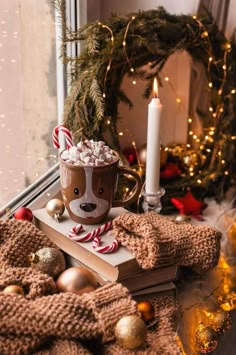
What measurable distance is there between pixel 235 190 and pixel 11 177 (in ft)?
2.09

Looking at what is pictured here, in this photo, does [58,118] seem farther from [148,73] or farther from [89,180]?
[89,180]

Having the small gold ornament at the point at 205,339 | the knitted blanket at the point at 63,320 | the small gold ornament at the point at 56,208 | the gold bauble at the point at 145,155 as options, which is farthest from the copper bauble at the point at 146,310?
the gold bauble at the point at 145,155

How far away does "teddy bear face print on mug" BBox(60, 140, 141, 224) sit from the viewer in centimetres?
79

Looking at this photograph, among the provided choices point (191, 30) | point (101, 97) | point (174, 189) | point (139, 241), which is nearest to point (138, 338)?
point (139, 241)

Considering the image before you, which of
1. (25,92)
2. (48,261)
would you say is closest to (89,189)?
(48,261)

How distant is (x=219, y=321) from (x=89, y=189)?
1.04 feet

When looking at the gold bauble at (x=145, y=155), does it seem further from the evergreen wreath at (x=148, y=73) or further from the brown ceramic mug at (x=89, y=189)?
the brown ceramic mug at (x=89, y=189)

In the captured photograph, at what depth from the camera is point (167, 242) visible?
77 cm

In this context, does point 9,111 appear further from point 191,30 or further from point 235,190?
point 235,190

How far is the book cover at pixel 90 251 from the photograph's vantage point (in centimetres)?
75

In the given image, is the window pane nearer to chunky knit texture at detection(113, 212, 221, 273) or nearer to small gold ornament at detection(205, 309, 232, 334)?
chunky knit texture at detection(113, 212, 221, 273)

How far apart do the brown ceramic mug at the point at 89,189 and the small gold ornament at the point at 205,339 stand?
0.81 ft

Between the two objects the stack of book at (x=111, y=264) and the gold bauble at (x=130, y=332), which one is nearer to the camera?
the gold bauble at (x=130, y=332)

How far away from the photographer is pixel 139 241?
0.77 meters
